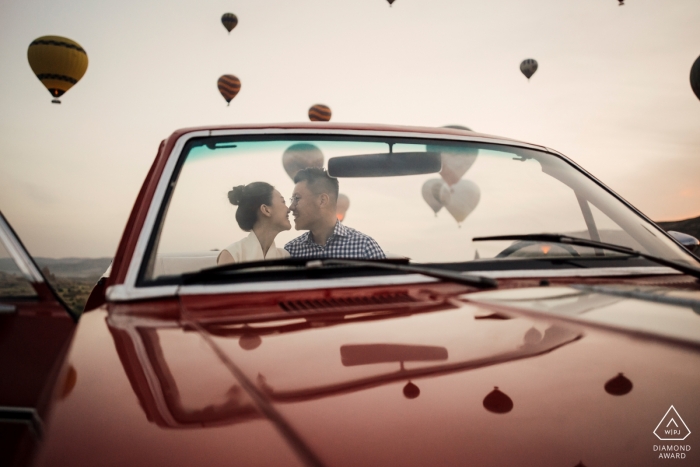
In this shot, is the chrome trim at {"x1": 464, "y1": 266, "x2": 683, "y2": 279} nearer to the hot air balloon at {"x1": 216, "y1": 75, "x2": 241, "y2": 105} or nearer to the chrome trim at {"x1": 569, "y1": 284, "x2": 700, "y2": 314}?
the chrome trim at {"x1": 569, "y1": 284, "x2": 700, "y2": 314}

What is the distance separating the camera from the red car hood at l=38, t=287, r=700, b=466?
0.58 meters

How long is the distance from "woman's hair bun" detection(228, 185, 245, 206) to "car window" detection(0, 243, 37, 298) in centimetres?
Result: 67

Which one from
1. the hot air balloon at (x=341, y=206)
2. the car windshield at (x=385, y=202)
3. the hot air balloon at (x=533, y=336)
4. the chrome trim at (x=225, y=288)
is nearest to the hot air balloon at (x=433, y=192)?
the car windshield at (x=385, y=202)

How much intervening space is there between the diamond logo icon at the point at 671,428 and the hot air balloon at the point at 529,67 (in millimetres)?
23590

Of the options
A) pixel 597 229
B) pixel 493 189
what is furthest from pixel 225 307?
pixel 597 229

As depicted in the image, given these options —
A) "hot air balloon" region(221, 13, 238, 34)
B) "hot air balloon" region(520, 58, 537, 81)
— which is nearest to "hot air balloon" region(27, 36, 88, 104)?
"hot air balloon" region(221, 13, 238, 34)

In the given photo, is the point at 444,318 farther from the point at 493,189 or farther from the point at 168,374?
the point at 493,189

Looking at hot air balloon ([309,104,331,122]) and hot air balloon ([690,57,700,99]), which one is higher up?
hot air balloon ([309,104,331,122])

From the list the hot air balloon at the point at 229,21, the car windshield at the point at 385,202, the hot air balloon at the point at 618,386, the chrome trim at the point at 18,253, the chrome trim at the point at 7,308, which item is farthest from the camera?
the hot air balloon at the point at 229,21

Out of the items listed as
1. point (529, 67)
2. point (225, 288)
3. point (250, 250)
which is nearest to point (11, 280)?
point (225, 288)

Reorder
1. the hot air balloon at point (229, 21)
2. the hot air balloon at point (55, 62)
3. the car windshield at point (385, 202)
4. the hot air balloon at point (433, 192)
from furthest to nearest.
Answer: the hot air balloon at point (229, 21) < the hot air balloon at point (55, 62) < the hot air balloon at point (433, 192) < the car windshield at point (385, 202)

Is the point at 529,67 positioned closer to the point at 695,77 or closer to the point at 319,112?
the point at 695,77

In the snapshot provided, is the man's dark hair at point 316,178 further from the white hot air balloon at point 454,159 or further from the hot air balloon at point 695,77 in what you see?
the hot air balloon at point 695,77

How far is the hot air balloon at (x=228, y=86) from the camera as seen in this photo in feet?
66.3
